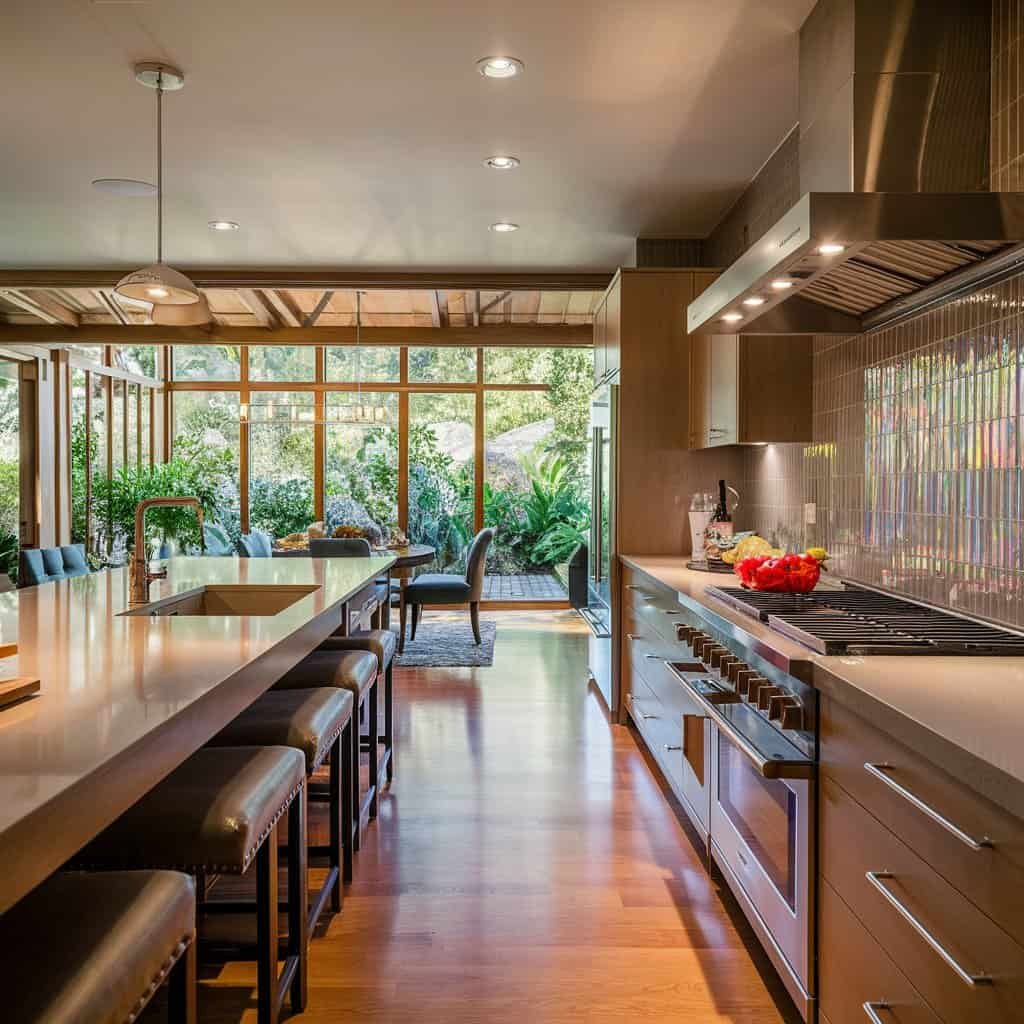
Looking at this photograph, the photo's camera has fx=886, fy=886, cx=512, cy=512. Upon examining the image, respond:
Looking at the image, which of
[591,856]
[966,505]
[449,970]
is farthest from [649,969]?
[966,505]

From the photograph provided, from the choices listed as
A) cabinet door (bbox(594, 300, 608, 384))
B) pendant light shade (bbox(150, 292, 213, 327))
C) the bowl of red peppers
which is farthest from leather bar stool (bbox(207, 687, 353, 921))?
cabinet door (bbox(594, 300, 608, 384))

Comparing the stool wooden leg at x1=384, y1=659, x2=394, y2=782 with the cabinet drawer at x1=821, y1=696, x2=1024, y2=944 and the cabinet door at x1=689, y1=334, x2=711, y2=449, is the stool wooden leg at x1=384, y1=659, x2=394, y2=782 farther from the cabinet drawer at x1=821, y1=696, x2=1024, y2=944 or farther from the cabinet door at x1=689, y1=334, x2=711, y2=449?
the cabinet drawer at x1=821, y1=696, x2=1024, y2=944

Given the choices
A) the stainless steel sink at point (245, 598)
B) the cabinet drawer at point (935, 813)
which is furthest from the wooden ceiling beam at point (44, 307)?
the cabinet drawer at point (935, 813)

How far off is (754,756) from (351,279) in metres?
4.72

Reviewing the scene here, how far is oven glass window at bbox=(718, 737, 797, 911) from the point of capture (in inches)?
76.8

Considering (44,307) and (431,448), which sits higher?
(44,307)

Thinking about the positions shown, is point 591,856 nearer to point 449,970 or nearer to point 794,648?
point 449,970

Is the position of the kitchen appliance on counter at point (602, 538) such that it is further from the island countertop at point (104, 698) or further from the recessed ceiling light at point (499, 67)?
the island countertop at point (104, 698)

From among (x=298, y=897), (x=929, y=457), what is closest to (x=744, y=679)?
(x=929, y=457)

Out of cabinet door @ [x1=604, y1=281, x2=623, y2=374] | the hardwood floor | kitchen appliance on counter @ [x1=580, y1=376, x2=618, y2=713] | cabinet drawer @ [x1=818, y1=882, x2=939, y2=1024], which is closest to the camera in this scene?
cabinet drawer @ [x1=818, y1=882, x2=939, y2=1024]

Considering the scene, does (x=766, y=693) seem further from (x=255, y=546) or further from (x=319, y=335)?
(x=319, y=335)

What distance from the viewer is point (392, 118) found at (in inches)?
137

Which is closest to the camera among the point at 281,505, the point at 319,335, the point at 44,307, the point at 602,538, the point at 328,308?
the point at 602,538

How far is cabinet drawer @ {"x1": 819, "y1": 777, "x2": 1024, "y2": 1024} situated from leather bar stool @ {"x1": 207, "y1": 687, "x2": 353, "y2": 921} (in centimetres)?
121
